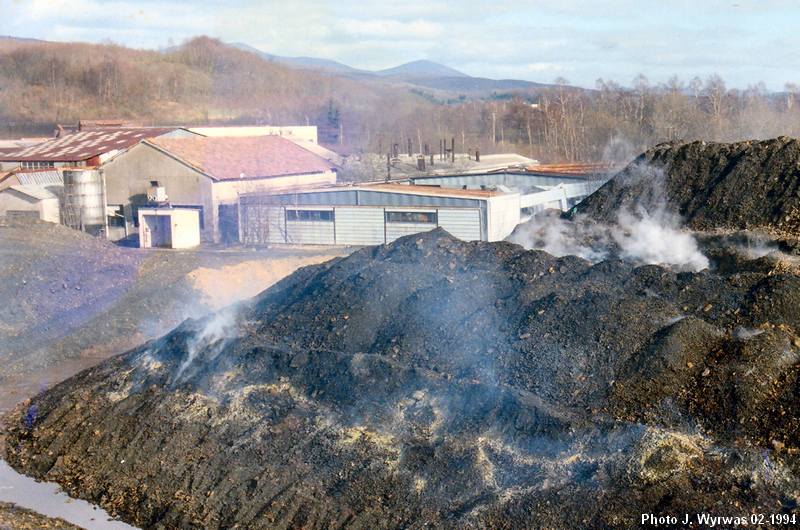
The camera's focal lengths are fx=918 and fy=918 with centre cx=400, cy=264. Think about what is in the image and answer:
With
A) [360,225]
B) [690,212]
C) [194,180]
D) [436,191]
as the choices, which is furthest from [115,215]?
[690,212]

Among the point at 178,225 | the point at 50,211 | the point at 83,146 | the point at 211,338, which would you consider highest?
the point at 83,146

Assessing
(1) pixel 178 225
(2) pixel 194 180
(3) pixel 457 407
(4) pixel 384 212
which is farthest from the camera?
(2) pixel 194 180

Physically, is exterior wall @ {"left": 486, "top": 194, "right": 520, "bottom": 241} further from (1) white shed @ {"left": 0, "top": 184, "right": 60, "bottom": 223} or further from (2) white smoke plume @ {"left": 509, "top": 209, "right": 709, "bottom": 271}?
(1) white shed @ {"left": 0, "top": 184, "right": 60, "bottom": 223}

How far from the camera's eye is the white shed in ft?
89.8

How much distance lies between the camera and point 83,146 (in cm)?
3300

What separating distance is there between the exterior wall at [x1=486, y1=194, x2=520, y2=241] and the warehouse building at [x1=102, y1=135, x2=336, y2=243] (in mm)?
7216

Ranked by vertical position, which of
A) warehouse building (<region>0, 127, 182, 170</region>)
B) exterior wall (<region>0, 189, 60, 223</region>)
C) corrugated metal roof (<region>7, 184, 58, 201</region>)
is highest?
warehouse building (<region>0, 127, 182, 170</region>)

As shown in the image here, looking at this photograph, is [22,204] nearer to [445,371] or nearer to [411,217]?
[411,217]

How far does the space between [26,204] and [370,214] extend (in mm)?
10702

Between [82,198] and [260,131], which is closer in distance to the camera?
[82,198]

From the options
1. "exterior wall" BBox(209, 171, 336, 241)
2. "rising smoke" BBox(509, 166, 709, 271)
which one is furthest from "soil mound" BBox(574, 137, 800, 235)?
"exterior wall" BBox(209, 171, 336, 241)

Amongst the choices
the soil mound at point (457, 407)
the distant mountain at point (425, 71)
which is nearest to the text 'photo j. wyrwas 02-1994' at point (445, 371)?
the soil mound at point (457, 407)

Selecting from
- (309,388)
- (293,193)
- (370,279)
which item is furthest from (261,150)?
(309,388)

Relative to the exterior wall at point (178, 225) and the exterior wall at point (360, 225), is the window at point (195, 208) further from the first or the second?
the exterior wall at point (360, 225)
